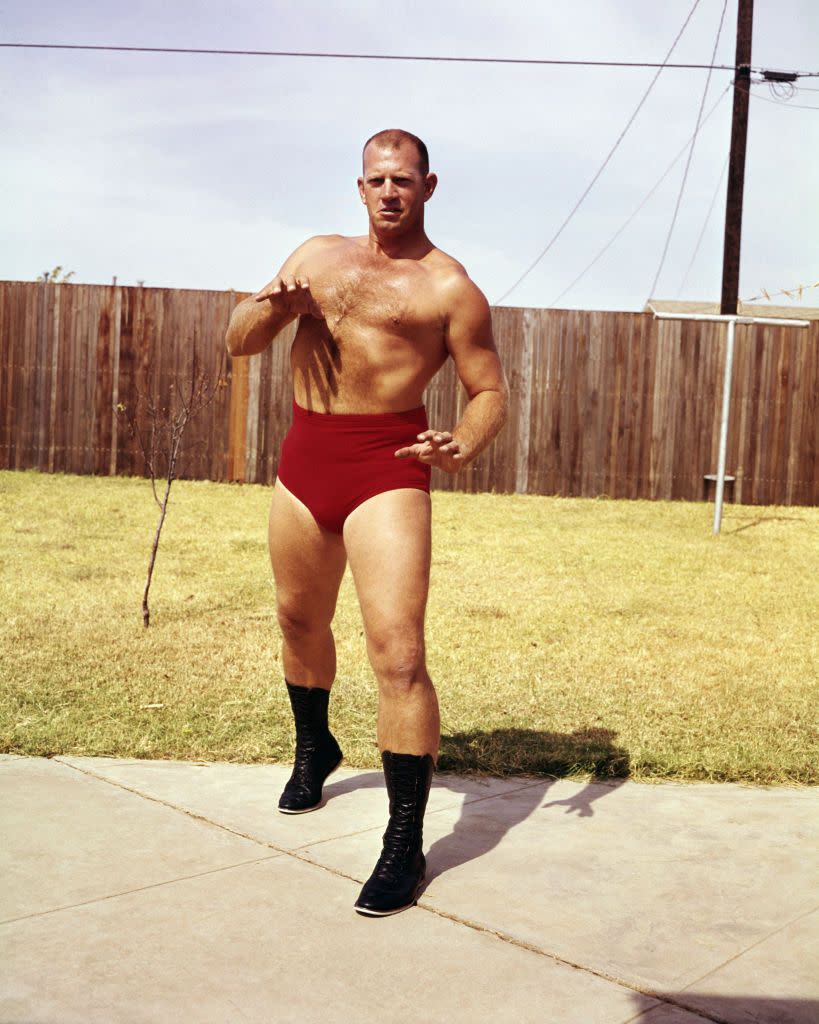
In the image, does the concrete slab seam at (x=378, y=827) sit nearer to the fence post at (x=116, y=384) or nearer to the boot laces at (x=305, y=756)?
the boot laces at (x=305, y=756)

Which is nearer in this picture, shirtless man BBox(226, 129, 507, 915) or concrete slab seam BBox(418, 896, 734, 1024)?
concrete slab seam BBox(418, 896, 734, 1024)

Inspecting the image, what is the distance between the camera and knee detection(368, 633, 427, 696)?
2.97 metres

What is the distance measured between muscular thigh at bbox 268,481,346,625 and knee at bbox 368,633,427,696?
0.41m

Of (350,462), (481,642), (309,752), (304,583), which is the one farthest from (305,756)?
(481,642)

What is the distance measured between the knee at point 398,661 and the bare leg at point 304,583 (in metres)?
0.42

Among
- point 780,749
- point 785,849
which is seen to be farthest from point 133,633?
point 785,849

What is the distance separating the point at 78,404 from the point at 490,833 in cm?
1045

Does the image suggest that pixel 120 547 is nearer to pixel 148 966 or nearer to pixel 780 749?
pixel 780 749

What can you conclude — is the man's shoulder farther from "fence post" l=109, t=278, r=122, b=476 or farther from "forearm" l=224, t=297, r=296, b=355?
"fence post" l=109, t=278, r=122, b=476

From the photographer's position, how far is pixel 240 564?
28.7 ft

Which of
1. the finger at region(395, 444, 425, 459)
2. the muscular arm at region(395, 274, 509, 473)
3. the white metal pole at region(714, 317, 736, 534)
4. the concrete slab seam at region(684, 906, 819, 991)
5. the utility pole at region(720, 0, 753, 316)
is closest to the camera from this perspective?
the concrete slab seam at region(684, 906, 819, 991)

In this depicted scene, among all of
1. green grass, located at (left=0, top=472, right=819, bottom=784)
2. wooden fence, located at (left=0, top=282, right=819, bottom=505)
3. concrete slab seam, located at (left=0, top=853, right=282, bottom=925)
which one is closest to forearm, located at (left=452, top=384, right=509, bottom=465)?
concrete slab seam, located at (left=0, top=853, right=282, bottom=925)

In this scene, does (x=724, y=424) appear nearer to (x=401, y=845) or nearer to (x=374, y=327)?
(x=374, y=327)

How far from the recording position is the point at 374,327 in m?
3.16
